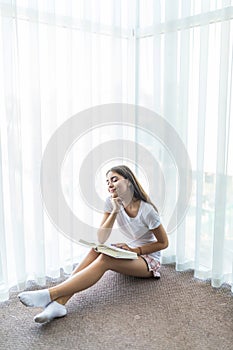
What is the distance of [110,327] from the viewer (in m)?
1.75

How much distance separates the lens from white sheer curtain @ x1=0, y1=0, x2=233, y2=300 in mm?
2027

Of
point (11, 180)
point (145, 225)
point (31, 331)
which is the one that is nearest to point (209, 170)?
point (145, 225)

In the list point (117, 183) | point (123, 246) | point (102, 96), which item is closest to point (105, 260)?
point (123, 246)

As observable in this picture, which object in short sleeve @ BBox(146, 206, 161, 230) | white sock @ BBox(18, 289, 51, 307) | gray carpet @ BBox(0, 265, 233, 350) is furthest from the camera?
short sleeve @ BBox(146, 206, 161, 230)

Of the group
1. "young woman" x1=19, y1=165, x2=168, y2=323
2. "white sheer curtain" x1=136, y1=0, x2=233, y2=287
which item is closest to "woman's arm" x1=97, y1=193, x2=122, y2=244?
"young woman" x1=19, y1=165, x2=168, y2=323

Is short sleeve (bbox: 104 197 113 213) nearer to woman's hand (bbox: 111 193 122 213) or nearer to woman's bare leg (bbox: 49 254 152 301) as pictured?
woman's hand (bbox: 111 193 122 213)

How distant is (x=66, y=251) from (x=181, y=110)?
119 cm

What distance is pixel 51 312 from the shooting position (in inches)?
69.9

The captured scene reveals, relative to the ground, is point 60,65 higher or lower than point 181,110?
higher

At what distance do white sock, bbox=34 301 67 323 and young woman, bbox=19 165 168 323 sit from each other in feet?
0.31

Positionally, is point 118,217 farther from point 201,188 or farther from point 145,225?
point 201,188

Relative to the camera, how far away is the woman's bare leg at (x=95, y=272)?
1875 mm

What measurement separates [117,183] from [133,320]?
0.78 meters

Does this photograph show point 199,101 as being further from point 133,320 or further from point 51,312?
point 51,312
